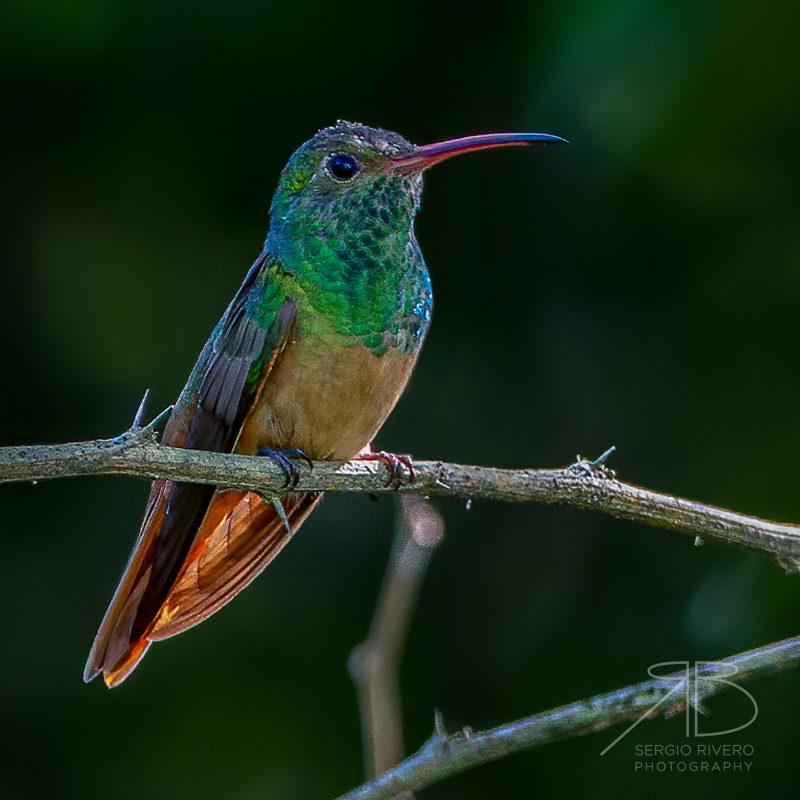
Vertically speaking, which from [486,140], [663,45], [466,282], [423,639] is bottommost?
[423,639]

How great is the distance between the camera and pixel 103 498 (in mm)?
4418

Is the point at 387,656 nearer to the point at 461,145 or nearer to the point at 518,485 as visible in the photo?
the point at 518,485

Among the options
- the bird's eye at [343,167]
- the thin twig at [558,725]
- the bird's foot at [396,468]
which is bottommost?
the thin twig at [558,725]

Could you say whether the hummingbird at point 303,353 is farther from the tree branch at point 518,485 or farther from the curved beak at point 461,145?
the tree branch at point 518,485

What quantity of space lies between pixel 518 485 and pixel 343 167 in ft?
3.65

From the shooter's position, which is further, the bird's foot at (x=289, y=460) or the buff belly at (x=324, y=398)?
the buff belly at (x=324, y=398)

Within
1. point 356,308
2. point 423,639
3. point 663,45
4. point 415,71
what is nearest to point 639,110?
point 663,45

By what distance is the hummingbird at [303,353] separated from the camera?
10.0 feet

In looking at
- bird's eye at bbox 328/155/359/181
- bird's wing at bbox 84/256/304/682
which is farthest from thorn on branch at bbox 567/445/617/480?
bird's eye at bbox 328/155/359/181

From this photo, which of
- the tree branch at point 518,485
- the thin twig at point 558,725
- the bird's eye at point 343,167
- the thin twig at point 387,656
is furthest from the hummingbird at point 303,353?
the thin twig at point 558,725

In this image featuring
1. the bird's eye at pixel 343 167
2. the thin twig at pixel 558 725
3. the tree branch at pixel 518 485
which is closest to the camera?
the thin twig at pixel 558 725

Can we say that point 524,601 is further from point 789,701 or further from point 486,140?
point 486,140

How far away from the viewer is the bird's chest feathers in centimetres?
305

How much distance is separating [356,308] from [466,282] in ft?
5.40
